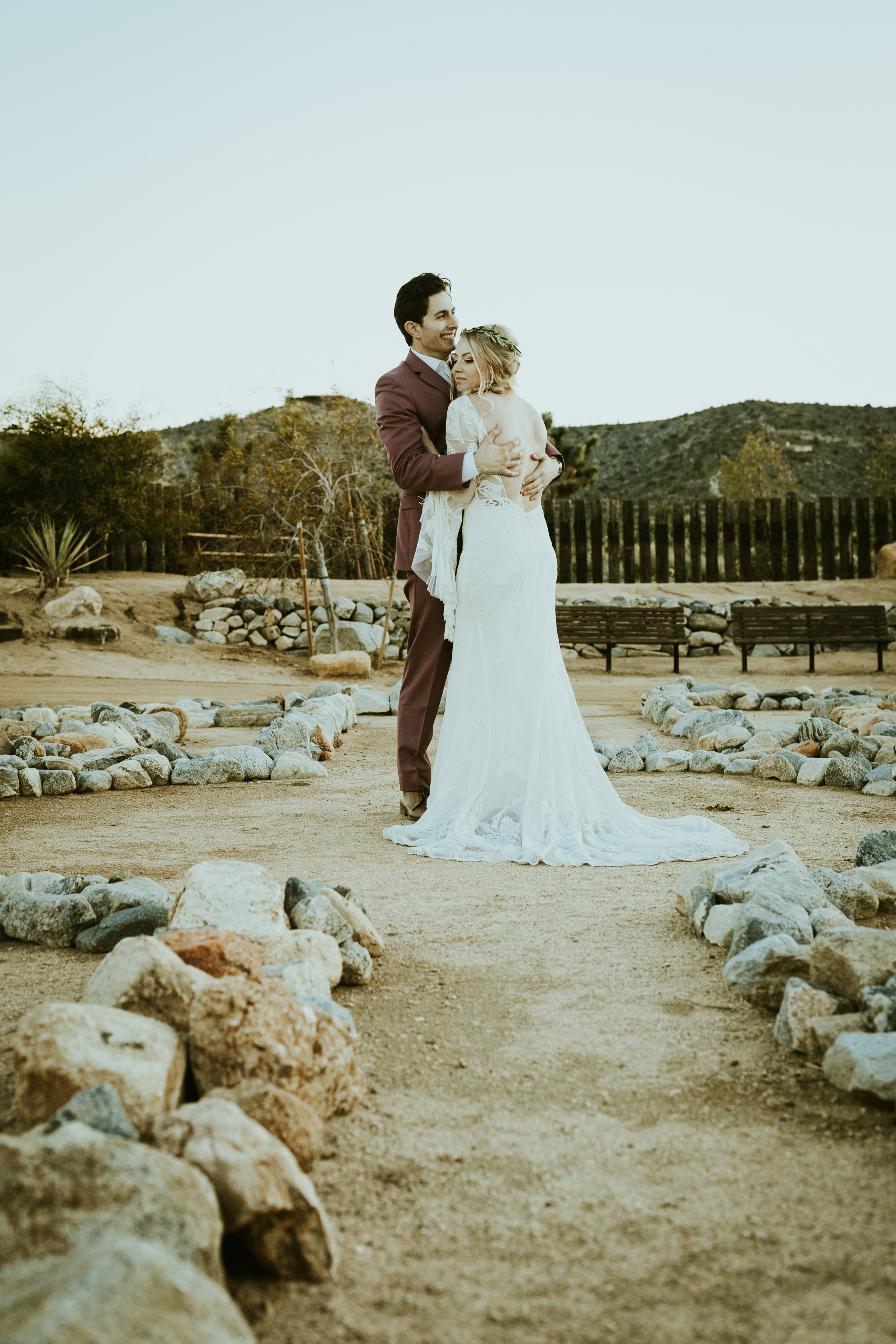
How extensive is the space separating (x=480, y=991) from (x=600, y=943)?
19.8 inches

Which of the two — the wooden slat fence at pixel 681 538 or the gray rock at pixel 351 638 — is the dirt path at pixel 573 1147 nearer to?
the gray rock at pixel 351 638

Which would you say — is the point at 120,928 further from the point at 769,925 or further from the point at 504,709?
the point at 504,709

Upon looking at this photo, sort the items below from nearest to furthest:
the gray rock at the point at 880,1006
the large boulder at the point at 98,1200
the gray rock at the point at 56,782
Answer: the large boulder at the point at 98,1200 → the gray rock at the point at 880,1006 → the gray rock at the point at 56,782

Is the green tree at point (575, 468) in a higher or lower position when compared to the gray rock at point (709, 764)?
higher

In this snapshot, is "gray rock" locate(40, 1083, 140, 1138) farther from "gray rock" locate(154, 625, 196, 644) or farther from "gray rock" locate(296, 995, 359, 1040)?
"gray rock" locate(154, 625, 196, 644)

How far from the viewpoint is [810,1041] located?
2.25 m

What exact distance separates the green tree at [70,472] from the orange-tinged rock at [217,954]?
52.0ft

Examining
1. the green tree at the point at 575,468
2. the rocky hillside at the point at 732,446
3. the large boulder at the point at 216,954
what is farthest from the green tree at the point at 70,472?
the rocky hillside at the point at 732,446

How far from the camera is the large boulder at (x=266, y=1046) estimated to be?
6.22 feet

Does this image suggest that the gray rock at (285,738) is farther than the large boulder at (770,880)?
Yes

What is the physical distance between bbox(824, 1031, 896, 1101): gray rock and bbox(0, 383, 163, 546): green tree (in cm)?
1661

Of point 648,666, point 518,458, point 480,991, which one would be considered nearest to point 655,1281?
point 480,991

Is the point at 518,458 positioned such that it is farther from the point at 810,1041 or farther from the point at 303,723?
the point at 303,723

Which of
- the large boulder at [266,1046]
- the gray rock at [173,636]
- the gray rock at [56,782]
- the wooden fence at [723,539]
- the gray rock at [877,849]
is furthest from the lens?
the wooden fence at [723,539]
